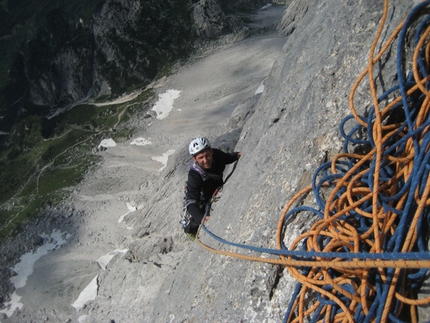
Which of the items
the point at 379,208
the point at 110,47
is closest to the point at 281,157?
the point at 379,208

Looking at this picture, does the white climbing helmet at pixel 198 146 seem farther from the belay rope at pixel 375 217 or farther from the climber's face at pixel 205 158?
the belay rope at pixel 375 217

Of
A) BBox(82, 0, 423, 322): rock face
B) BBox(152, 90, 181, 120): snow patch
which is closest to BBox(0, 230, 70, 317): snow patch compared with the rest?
BBox(152, 90, 181, 120): snow patch

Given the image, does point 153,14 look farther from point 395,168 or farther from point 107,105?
point 395,168

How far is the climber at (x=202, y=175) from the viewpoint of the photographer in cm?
829

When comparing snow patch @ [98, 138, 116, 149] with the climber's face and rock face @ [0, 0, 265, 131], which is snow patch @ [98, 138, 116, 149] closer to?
rock face @ [0, 0, 265, 131]

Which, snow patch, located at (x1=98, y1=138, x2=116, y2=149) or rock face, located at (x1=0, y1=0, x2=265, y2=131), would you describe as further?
rock face, located at (x1=0, y1=0, x2=265, y2=131)

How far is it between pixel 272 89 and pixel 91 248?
32966mm

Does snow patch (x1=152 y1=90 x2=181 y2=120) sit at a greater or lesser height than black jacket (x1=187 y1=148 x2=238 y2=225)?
lesser

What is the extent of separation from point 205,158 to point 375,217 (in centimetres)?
493

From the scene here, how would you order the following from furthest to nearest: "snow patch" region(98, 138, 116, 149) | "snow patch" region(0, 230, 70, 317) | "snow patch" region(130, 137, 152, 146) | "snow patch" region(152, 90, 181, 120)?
"snow patch" region(152, 90, 181, 120), "snow patch" region(98, 138, 116, 149), "snow patch" region(130, 137, 152, 146), "snow patch" region(0, 230, 70, 317)

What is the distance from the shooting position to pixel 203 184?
8.69m

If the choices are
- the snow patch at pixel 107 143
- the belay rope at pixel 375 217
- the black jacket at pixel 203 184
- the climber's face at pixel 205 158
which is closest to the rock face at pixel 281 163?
the belay rope at pixel 375 217

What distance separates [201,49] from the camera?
85062 mm

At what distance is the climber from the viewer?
8.29m
